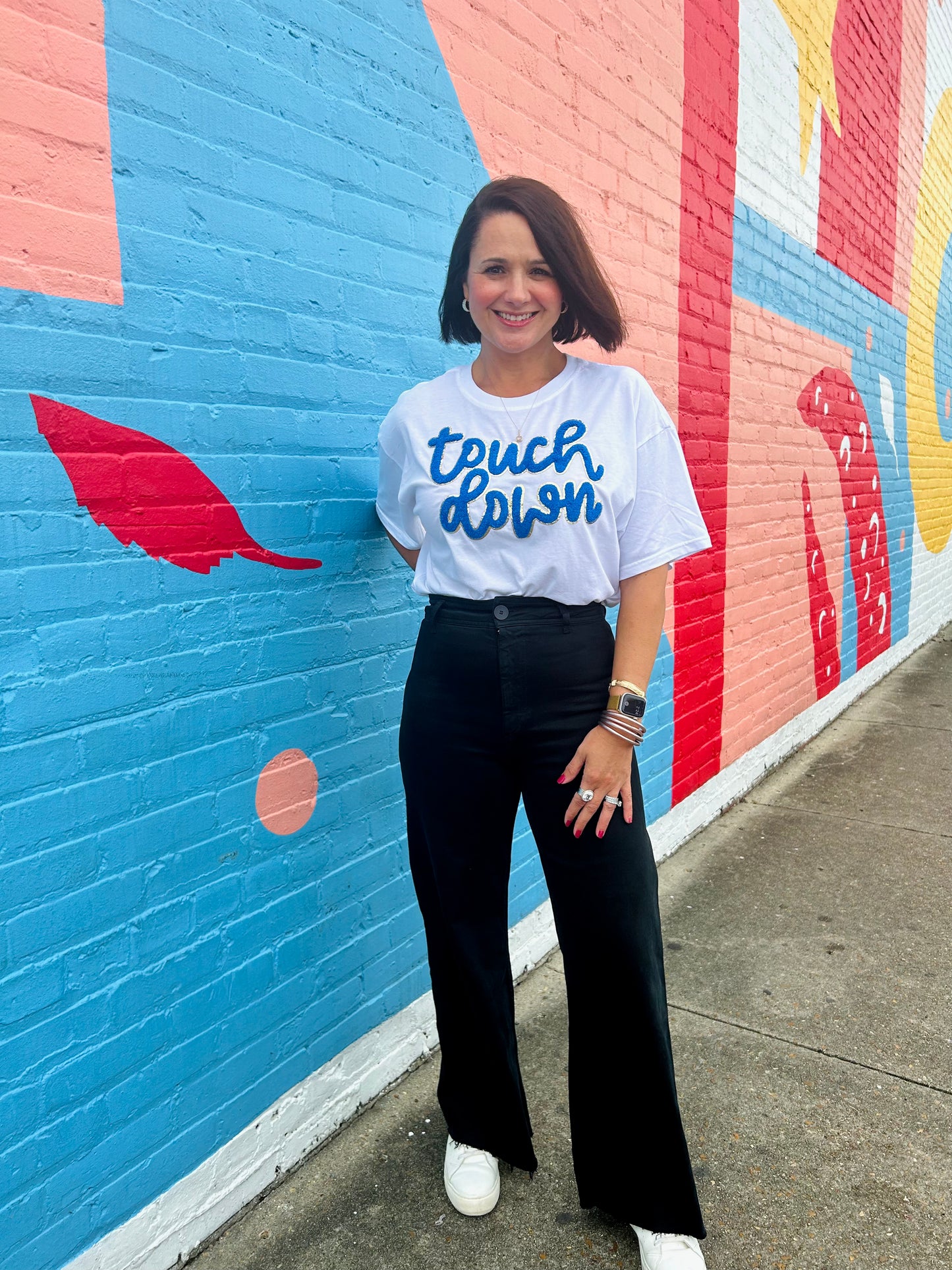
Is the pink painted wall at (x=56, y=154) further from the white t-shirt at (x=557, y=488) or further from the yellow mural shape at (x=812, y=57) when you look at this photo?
the yellow mural shape at (x=812, y=57)

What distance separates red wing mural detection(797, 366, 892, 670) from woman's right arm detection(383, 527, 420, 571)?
3521mm

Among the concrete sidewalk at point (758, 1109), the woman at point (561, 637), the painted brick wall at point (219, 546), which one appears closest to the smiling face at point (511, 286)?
the woman at point (561, 637)

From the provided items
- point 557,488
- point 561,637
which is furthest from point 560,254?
point 561,637

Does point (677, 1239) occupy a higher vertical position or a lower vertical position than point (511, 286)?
lower

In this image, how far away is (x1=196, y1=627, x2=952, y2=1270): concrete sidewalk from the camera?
6.09ft

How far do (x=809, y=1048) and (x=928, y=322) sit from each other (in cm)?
691

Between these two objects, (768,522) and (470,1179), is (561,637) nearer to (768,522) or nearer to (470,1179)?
(470,1179)

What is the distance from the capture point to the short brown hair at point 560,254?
1671mm

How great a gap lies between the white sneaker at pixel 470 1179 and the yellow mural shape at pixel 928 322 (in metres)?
6.64

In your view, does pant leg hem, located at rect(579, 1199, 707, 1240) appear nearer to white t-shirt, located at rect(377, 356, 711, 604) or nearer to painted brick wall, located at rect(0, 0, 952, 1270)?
painted brick wall, located at rect(0, 0, 952, 1270)

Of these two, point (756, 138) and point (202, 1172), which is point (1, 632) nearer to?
point (202, 1172)

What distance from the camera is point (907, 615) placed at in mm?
7348

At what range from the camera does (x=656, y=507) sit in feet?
5.64

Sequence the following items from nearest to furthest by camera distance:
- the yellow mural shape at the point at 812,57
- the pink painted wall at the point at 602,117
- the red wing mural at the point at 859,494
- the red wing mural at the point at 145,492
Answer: the red wing mural at the point at 145,492, the pink painted wall at the point at 602,117, the yellow mural shape at the point at 812,57, the red wing mural at the point at 859,494
